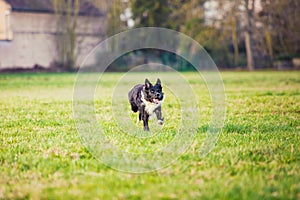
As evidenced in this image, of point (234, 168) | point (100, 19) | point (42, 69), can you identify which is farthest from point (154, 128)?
point (100, 19)

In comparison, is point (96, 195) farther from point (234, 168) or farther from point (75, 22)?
point (75, 22)

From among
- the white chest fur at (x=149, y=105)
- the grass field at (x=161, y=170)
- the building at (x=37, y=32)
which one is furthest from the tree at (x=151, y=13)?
the white chest fur at (x=149, y=105)

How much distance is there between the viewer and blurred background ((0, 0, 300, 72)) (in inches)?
1399

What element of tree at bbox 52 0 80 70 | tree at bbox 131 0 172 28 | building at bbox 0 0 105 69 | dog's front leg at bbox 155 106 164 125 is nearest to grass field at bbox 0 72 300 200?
dog's front leg at bbox 155 106 164 125

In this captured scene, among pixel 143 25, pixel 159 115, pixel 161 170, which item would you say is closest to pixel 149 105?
pixel 159 115

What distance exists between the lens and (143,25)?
42.4 meters

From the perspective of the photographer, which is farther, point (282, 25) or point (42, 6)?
point (282, 25)

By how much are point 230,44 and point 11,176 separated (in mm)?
39610

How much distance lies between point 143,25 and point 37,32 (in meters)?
10.5

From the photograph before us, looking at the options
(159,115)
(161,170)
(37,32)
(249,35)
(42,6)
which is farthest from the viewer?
(249,35)

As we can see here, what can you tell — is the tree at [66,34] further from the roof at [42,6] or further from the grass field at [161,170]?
the grass field at [161,170]

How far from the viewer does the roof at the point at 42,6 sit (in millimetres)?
35000

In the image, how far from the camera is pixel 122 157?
16.3ft

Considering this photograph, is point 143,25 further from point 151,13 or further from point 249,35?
point 249,35
